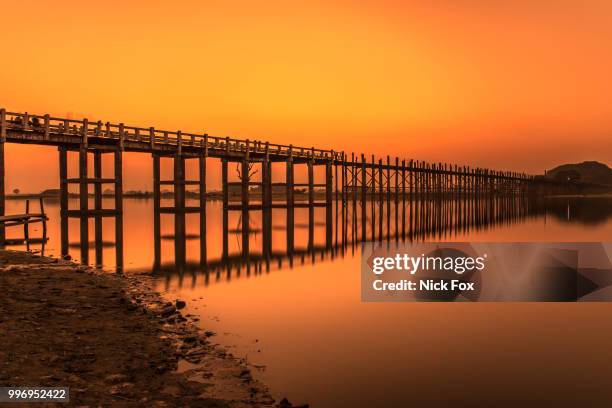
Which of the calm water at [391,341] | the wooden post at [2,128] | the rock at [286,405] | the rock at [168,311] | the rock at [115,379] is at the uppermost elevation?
the wooden post at [2,128]

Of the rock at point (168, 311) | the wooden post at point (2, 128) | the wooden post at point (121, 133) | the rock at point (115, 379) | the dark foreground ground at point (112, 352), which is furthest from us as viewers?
the wooden post at point (121, 133)

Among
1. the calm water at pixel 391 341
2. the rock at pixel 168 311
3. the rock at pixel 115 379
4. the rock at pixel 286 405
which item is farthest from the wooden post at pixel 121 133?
the rock at pixel 286 405

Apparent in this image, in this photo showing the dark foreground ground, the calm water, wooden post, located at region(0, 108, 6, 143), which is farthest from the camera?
wooden post, located at region(0, 108, 6, 143)

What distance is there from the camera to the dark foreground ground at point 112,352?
20.7 feet

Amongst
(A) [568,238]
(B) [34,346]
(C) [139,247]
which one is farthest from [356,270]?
(A) [568,238]

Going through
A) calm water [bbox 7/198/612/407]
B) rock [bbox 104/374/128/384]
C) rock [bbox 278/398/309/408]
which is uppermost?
rock [bbox 104/374/128/384]

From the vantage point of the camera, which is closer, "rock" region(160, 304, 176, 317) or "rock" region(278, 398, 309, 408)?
"rock" region(278, 398, 309, 408)

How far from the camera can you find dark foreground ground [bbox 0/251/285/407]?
6.32m

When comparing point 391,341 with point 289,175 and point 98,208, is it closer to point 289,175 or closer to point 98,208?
point 98,208

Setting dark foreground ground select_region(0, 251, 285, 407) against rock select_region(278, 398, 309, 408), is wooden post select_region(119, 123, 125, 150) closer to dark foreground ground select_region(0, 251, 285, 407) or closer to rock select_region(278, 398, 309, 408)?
dark foreground ground select_region(0, 251, 285, 407)

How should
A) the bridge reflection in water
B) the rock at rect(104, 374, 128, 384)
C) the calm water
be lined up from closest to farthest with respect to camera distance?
1. the rock at rect(104, 374, 128, 384)
2. the calm water
3. the bridge reflection in water

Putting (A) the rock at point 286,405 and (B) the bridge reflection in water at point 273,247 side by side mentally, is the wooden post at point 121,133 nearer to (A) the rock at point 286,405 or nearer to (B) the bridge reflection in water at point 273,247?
(B) the bridge reflection in water at point 273,247

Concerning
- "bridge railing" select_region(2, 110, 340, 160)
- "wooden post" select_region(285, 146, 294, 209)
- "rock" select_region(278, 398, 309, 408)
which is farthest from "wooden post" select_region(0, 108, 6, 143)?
"wooden post" select_region(285, 146, 294, 209)

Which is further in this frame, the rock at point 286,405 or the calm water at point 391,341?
the calm water at point 391,341
